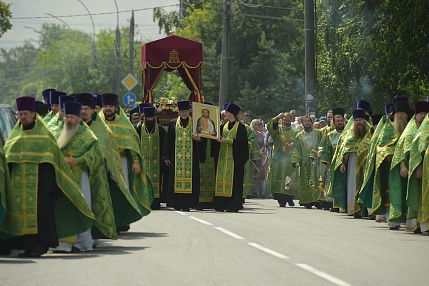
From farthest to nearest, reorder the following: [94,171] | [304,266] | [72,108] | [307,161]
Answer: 1. [307,161]
2. [94,171]
3. [72,108]
4. [304,266]

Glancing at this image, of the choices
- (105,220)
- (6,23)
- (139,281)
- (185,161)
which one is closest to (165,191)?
(185,161)

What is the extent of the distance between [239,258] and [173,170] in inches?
460

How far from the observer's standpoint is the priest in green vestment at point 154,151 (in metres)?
27.5

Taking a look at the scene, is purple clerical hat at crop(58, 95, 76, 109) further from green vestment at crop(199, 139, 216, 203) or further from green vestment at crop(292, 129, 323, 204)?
green vestment at crop(292, 129, 323, 204)

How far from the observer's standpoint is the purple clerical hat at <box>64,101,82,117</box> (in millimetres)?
16547

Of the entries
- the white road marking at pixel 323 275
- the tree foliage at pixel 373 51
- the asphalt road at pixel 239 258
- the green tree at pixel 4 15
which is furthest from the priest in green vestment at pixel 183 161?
the green tree at pixel 4 15

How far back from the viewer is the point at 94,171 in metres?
17.0

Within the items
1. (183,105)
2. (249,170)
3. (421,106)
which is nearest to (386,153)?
(421,106)

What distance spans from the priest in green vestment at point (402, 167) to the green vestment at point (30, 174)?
6.58 m

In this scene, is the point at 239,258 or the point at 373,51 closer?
the point at 239,258

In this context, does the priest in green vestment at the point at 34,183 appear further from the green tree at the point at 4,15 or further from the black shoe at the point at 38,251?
the green tree at the point at 4,15

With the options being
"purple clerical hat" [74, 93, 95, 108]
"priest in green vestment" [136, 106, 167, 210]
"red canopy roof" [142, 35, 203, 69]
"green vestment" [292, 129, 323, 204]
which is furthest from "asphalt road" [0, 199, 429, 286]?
"red canopy roof" [142, 35, 203, 69]

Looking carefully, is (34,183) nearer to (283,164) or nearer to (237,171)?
(237,171)

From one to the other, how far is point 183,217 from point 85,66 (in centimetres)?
11349
